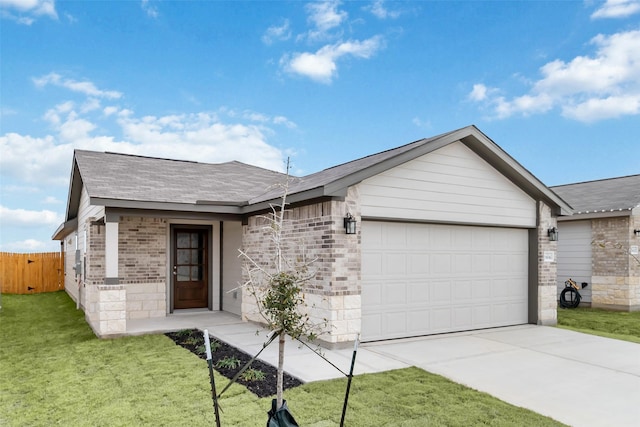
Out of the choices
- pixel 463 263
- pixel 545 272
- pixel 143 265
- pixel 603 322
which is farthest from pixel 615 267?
pixel 143 265

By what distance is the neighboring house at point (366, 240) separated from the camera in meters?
7.85

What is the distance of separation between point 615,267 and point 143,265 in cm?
1376

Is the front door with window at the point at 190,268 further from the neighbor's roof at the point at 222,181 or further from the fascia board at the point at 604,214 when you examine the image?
the fascia board at the point at 604,214

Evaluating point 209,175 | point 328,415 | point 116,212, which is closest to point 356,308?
point 328,415

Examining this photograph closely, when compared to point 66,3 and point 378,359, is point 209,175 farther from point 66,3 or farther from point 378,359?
point 378,359

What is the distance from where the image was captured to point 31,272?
2070 centimetres

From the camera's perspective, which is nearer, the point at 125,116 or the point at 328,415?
the point at 328,415

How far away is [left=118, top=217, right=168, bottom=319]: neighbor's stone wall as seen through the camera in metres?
11.0

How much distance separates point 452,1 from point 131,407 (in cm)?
1264

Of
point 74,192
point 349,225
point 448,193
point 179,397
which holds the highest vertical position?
point 74,192

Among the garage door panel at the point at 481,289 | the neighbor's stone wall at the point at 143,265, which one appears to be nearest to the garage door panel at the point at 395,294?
the garage door panel at the point at 481,289

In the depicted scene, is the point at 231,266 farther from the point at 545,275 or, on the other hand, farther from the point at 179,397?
the point at 545,275

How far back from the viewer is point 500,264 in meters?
9.99

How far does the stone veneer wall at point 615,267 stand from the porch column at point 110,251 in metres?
13.5
